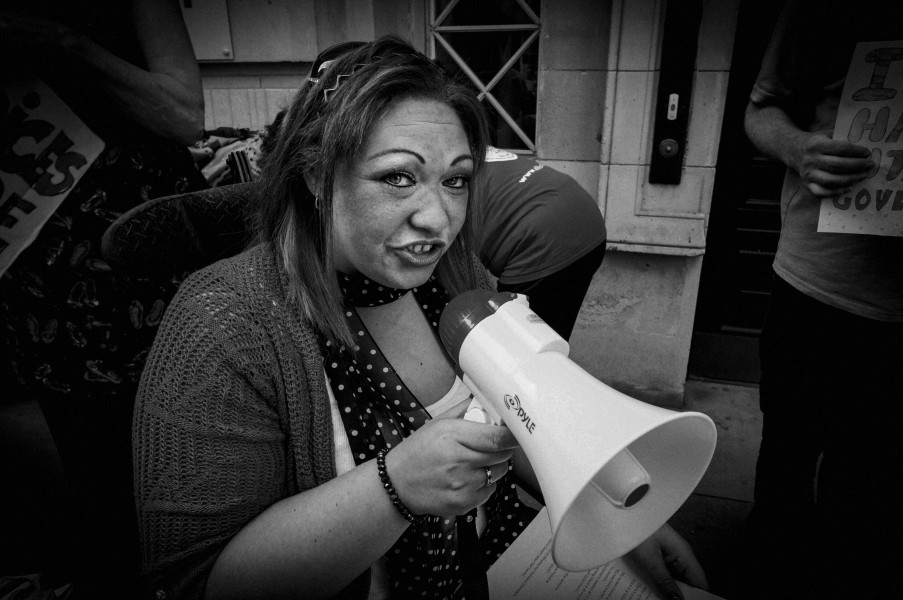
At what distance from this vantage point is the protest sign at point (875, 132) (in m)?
1.49

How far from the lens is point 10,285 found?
58.4 inches

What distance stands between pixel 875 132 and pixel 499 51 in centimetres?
A: 287

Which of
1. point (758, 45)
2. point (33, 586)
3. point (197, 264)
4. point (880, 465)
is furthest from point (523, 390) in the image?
point (758, 45)

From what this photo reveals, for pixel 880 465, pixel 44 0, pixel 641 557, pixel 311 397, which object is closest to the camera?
pixel 311 397

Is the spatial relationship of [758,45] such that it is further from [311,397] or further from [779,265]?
[311,397]

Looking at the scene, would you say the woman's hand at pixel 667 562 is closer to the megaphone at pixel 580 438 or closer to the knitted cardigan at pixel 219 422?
the megaphone at pixel 580 438

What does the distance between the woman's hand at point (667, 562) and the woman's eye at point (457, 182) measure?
3.08 ft

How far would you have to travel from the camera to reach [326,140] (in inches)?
46.0

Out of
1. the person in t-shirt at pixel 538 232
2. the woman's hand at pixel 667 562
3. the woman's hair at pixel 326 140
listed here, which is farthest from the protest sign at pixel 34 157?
the woman's hand at pixel 667 562

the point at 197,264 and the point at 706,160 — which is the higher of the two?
the point at 706,160

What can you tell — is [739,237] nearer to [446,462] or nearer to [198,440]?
[446,462]

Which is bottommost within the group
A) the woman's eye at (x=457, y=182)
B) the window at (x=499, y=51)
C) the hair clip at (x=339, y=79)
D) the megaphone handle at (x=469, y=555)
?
the megaphone handle at (x=469, y=555)

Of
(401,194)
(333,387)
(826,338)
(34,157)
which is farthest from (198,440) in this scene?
(826,338)

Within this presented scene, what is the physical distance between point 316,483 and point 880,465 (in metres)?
1.98
